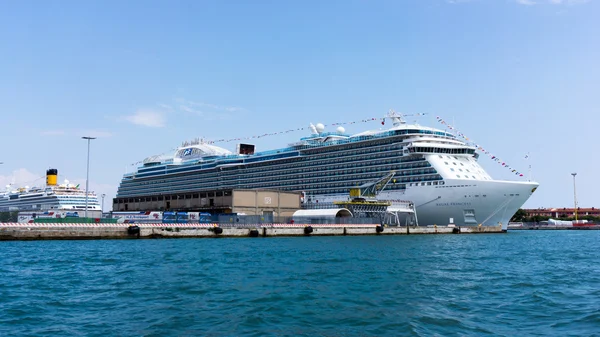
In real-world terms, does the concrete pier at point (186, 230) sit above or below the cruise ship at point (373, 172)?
below

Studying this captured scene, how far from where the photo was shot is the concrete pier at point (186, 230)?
189 feet

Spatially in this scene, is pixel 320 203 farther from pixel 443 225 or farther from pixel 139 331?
pixel 139 331

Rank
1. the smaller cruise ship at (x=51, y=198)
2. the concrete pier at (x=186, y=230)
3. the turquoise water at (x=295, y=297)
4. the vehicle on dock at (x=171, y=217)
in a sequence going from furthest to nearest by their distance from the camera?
1. the smaller cruise ship at (x=51, y=198)
2. the vehicle on dock at (x=171, y=217)
3. the concrete pier at (x=186, y=230)
4. the turquoise water at (x=295, y=297)

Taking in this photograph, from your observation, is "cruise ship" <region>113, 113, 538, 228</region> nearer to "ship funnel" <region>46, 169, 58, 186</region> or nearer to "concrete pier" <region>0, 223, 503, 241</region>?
"concrete pier" <region>0, 223, 503, 241</region>

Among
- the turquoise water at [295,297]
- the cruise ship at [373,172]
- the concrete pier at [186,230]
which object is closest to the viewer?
the turquoise water at [295,297]

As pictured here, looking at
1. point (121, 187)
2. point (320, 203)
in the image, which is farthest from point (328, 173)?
point (121, 187)

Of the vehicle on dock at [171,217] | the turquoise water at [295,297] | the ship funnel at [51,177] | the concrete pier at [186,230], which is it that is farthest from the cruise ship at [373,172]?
the turquoise water at [295,297]

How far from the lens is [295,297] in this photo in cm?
2131

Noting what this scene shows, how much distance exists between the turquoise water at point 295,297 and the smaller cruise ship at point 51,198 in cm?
10515

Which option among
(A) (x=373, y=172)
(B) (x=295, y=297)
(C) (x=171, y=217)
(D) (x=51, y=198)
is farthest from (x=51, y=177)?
(B) (x=295, y=297)

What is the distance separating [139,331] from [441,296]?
462 inches

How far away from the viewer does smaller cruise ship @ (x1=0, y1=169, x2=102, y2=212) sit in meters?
134

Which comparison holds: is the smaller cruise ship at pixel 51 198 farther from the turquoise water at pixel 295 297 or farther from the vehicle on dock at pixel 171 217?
the turquoise water at pixel 295 297

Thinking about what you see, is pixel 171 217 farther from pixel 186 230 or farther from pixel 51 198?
pixel 51 198
